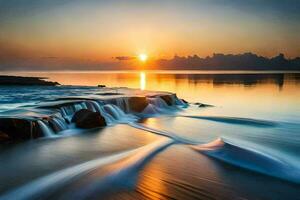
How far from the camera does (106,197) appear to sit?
734 centimetres

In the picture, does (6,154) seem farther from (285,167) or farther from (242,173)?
(285,167)

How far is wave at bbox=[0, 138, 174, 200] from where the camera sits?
24.7 ft

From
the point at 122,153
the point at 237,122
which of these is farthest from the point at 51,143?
the point at 237,122

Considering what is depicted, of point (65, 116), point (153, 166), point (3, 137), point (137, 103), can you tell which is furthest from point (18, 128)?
point (137, 103)

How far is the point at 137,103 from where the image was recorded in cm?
2359

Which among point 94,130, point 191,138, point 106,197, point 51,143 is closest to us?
point 106,197

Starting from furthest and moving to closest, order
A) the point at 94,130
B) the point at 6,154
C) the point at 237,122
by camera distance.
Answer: the point at 237,122, the point at 94,130, the point at 6,154

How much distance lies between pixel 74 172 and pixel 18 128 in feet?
17.2

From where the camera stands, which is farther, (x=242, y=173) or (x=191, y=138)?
(x=191, y=138)

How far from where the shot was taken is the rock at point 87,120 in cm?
1587

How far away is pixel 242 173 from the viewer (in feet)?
30.3

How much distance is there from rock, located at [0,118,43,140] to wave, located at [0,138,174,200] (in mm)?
4370

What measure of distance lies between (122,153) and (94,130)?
4588 millimetres

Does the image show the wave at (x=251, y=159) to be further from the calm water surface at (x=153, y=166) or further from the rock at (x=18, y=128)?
the rock at (x=18, y=128)
